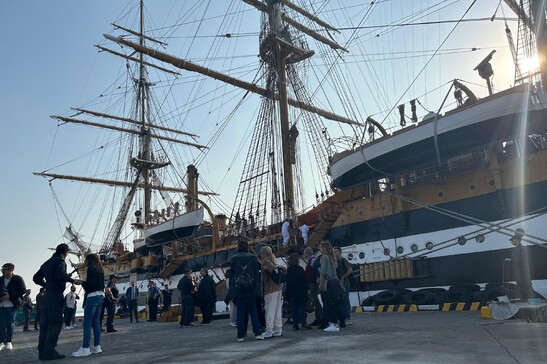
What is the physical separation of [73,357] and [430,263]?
8598 millimetres

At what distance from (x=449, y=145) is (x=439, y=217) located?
6.31 feet

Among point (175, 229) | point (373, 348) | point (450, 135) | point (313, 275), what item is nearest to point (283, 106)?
point (175, 229)

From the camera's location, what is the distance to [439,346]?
5.03m

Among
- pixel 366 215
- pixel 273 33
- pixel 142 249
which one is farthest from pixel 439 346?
pixel 142 249

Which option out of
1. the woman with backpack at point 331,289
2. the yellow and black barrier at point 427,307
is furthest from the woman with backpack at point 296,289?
the yellow and black barrier at point 427,307

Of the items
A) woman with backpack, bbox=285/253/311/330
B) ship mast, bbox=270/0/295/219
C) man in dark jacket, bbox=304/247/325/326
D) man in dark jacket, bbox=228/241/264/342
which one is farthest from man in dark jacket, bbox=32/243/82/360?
ship mast, bbox=270/0/295/219

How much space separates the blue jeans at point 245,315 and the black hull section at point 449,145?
21.0 ft

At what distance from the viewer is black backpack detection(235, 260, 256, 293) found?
22.8ft

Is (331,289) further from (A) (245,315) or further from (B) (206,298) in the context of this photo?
(B) (206,298)

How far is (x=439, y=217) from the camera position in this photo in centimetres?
1187

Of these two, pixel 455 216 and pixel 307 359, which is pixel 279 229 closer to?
pixel 455 216

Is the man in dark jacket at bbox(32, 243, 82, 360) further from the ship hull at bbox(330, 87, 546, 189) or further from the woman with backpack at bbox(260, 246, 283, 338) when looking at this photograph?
the ship hull at bbox(330, 87, 546, 189)

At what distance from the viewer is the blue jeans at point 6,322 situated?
25.5 ft

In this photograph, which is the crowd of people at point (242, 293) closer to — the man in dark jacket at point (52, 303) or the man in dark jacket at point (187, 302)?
the man in dark jacket at point (52, 303)
